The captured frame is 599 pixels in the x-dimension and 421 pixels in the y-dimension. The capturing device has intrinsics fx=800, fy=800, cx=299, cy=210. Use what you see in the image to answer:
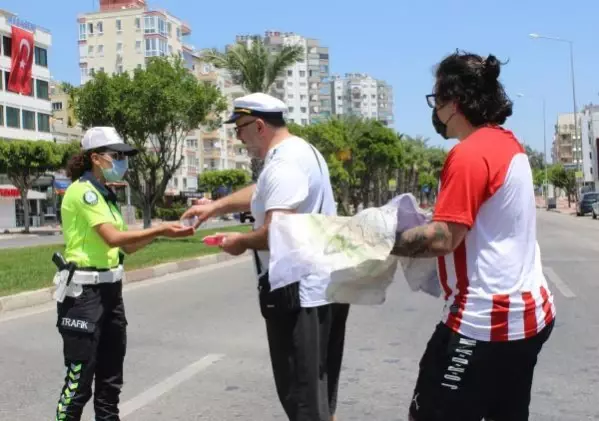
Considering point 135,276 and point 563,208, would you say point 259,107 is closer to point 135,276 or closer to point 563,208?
point 135,276

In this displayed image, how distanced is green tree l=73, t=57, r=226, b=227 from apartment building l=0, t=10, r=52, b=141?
32.1m

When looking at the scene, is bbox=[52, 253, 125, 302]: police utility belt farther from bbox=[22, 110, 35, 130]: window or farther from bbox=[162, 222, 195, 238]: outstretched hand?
bbox=[22, 110, 35, 130]: window

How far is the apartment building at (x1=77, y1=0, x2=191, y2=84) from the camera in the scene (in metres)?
99.2

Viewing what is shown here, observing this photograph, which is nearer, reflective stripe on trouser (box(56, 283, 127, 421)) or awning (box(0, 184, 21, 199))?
reflective stripe on trouser (box(56, 283, 127, 421))

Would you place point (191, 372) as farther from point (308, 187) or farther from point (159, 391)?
point (308, 187)

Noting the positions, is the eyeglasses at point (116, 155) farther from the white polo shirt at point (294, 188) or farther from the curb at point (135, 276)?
the curb at point (135, 276)

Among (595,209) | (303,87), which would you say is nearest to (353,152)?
(595,209)

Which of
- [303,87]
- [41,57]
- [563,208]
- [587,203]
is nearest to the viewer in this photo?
[587,203]

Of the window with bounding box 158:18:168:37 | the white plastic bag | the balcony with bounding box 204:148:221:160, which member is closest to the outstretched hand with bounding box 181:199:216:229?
the white plastic bag

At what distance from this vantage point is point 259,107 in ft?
10.9

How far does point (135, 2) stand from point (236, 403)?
10351 cm

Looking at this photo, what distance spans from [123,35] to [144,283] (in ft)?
304

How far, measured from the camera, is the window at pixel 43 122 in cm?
6253

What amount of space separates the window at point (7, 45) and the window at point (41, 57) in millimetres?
3856
